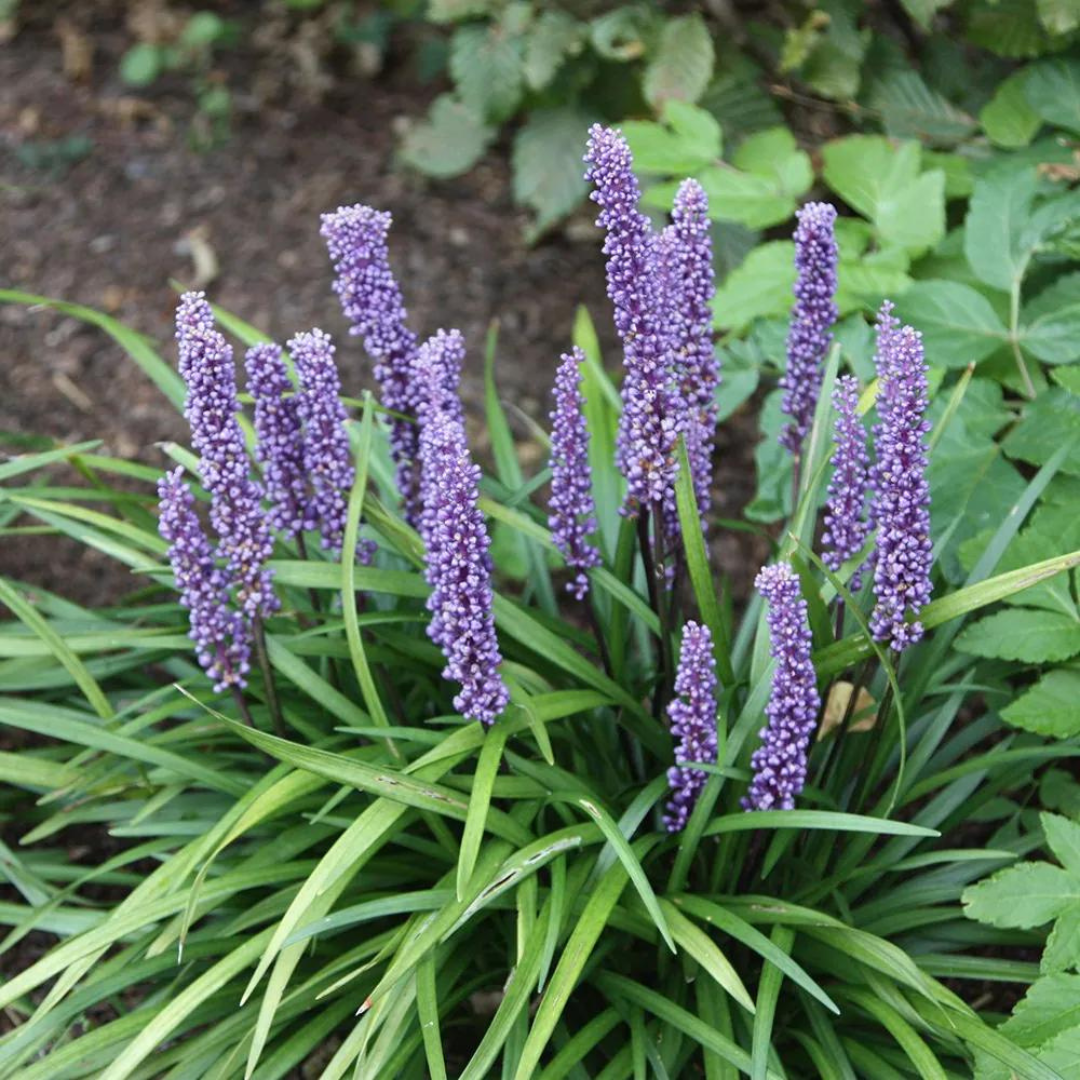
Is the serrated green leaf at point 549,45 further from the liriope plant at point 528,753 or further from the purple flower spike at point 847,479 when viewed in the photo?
the purple flower spike at point 847,479

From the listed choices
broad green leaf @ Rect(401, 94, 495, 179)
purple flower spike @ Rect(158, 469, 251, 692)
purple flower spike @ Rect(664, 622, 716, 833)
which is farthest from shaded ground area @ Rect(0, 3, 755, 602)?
purple flower spike @ Rect(158, 469, 251, 692)

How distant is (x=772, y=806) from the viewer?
112 inches

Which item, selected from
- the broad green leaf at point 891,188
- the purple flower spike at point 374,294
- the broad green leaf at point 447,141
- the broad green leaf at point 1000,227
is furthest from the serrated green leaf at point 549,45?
the purple flower spike at point 374,294

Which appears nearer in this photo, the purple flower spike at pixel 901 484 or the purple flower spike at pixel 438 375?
the purple flower spike at pixel 901 484

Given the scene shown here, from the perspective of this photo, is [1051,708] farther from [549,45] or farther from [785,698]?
[549,45]

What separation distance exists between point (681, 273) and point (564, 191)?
2.73 m

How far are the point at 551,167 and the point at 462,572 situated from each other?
10.6 feet

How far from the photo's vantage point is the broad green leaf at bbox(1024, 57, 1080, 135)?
426 cm

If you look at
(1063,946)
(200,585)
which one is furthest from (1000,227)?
(200,585)

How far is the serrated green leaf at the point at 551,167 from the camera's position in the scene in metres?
5.35

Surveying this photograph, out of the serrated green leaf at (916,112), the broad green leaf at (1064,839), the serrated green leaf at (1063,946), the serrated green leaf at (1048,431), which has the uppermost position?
the serrated green leaf at (916,112)

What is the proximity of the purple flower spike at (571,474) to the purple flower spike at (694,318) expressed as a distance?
21 centimetres

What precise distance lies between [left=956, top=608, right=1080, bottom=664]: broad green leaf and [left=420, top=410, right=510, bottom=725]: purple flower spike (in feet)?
3.48

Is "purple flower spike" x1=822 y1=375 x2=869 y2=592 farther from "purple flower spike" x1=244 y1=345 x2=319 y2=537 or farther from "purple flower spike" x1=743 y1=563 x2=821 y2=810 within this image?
"purple flower spike" x1=244 y1=345 x2=319 y2=537
